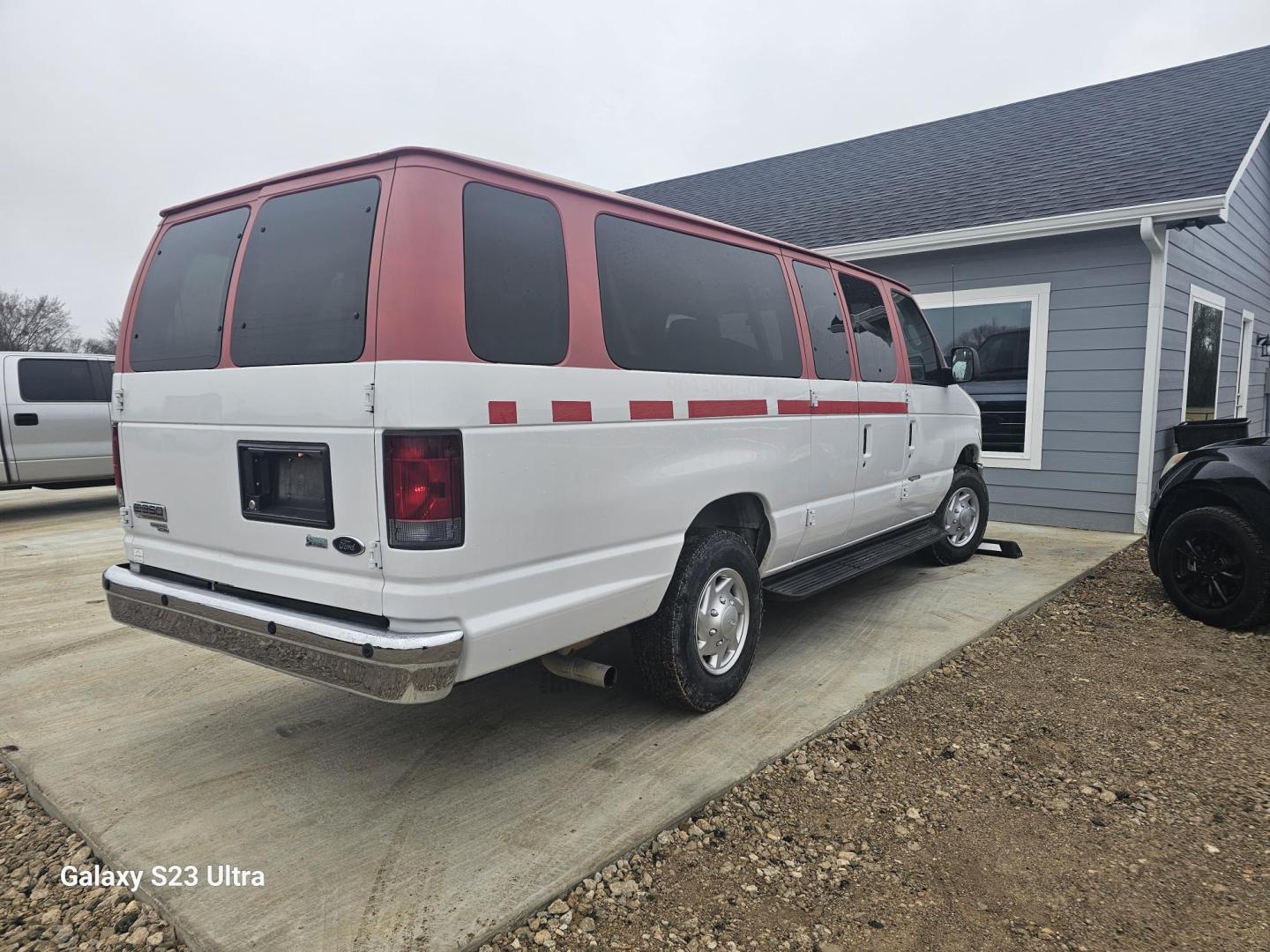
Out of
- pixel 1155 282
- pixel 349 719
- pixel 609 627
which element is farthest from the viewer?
pixel 1155 282

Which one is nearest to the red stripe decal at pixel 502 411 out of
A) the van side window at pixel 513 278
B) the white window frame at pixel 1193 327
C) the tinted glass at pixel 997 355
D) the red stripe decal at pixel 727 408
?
the van side window at pixel 513 278

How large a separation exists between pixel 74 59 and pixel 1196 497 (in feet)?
57.0

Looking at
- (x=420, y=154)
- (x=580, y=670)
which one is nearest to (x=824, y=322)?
(x=580, y=670)

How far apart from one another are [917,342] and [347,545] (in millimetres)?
4311

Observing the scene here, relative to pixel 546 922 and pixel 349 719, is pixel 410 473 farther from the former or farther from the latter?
pixel 349 719

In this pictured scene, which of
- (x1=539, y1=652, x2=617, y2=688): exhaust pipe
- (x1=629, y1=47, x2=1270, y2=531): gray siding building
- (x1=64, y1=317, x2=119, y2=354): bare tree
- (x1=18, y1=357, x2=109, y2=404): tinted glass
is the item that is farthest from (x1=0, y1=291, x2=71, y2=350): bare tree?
(x1=539, y1=652, x2=617, y2=688): exhaust pipe

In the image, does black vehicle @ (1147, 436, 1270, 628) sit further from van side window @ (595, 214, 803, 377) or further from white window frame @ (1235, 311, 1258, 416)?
white window frame @ (1235, 311, 1258, 416)

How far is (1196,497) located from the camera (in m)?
4.78

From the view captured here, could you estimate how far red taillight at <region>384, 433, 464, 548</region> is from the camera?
91.7 inches

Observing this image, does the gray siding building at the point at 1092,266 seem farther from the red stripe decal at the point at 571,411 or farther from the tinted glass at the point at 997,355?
the red stripe decal at the point at 571,411

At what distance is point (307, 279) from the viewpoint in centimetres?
Result: 265

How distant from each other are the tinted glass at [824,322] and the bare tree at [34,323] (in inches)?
1545

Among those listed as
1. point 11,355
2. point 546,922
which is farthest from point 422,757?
point 11,355

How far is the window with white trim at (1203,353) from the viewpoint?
324 inches
